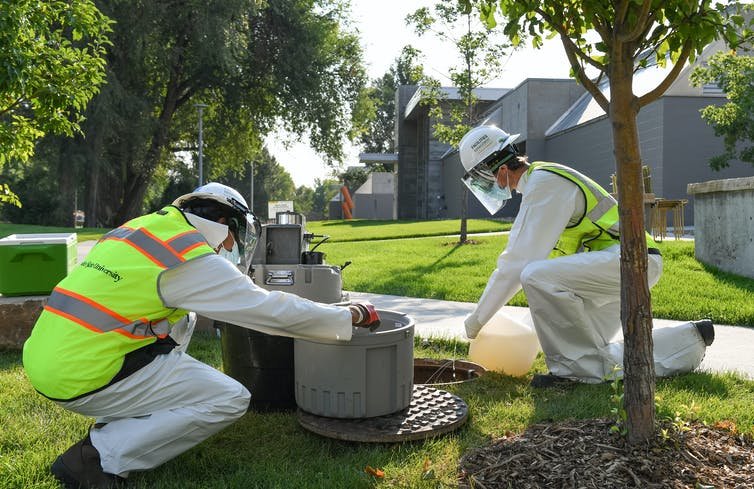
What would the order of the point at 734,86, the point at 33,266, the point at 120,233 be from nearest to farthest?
the point at 120,233, the point at 33,266, the point at 734,86

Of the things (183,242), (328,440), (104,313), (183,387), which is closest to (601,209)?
(328,440)

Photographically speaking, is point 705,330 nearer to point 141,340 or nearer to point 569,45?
point 569,45

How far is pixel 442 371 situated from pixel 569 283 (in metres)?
1.24

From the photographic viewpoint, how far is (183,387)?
3.03 meters

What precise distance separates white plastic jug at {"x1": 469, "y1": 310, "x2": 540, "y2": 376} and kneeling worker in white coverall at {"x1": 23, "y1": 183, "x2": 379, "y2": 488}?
5.54 feet

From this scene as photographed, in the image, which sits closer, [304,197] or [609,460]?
[609,460]

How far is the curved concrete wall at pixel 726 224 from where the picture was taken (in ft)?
27.0

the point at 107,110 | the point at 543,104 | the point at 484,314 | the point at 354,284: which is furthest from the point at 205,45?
the point at 484,314

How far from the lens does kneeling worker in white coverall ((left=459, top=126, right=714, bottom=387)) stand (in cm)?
415

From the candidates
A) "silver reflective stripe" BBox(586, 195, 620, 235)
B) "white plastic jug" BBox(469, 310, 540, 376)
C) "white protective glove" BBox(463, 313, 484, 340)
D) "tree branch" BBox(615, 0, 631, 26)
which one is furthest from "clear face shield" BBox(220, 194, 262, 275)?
"silver reflective stripe" BBox(586, 195, 620, 235)

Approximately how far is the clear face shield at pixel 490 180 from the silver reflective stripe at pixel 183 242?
223 cm

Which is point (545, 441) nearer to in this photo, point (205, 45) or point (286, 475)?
point (286, 475)

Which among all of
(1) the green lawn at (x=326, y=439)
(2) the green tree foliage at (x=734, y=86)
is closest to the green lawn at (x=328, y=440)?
(1) the green lawn at (x=326, y=439)

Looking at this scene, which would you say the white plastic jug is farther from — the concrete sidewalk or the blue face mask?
the blue face mask
